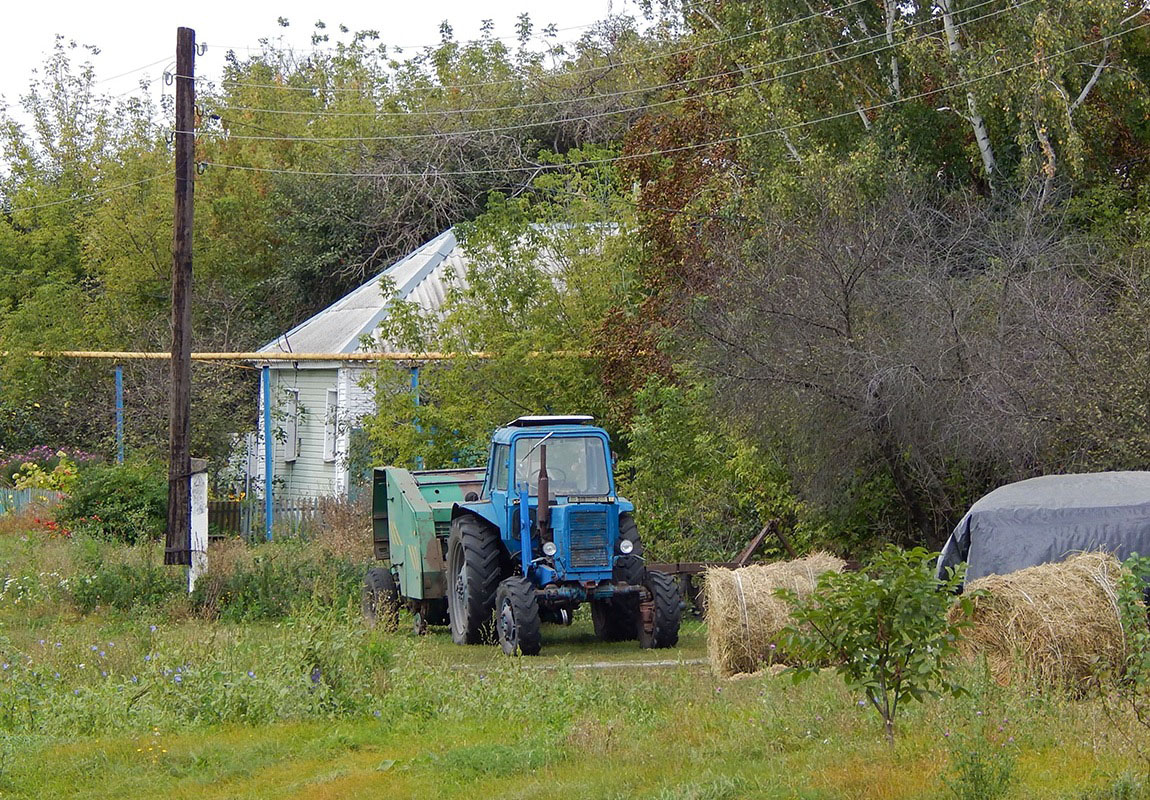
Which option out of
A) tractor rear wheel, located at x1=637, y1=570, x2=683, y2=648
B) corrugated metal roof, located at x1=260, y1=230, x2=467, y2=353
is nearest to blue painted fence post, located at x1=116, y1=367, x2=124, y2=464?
corrugated metal roof, located at x1=260, y1=230, x2=467, y2=353

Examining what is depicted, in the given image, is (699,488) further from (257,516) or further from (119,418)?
(119,418)

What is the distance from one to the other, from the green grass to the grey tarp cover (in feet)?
9.23

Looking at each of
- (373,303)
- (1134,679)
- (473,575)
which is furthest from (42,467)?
(1134,679)

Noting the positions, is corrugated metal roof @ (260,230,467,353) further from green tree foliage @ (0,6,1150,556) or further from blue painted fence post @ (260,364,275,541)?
green tree foliage @ (0,6,1150,556)

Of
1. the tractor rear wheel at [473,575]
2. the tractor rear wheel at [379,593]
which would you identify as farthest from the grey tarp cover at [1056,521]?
the tractor rear wheel at [379,593]

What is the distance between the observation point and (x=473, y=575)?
1402 centimetres

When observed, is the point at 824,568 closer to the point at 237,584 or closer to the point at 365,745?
the point at 365,745

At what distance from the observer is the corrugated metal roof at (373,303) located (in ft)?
94.2

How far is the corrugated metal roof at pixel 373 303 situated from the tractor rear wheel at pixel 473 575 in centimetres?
1330

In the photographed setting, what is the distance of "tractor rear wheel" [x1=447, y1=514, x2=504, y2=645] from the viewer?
46.1 feet

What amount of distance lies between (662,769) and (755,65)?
49.0 feet

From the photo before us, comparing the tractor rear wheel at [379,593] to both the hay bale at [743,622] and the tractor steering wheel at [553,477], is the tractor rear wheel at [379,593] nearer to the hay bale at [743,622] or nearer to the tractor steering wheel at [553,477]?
the tractor steering wheel at [553,477]

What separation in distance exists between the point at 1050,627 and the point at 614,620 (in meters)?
6.40

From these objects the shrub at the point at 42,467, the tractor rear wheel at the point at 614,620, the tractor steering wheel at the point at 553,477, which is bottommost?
the tractor rear wheel at the point at 614,620
